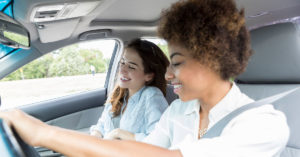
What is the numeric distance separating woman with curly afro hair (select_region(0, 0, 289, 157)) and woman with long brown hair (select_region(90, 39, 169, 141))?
21.3 inches

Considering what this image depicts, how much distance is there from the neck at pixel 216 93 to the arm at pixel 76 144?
1.46 ft

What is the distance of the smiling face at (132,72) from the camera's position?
194 cm

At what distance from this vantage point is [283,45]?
1.53 meters

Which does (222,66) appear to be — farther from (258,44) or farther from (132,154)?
(258,44)

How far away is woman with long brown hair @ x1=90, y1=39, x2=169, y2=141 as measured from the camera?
1.83m

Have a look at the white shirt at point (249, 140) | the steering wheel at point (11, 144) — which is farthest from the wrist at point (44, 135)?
the white shirt at point (249, 140)

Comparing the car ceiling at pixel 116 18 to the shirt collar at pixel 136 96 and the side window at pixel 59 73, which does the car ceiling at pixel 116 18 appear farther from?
the shirt collar at pixel 136 96

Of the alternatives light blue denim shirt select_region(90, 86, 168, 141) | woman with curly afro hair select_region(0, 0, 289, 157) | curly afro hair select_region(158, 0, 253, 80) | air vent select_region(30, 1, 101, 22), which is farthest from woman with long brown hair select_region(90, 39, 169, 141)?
curly afro hair select_region(158, 0, 253, 80)

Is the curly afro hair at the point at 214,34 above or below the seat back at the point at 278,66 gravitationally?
above

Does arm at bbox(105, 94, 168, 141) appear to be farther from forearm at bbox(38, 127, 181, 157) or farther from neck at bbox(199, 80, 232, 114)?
forearm at bbox(38, 127, 181, 157)

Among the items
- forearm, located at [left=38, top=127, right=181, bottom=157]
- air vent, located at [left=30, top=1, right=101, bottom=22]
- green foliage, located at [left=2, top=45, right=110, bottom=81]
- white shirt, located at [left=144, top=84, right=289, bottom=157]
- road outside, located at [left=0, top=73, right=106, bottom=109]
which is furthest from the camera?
Result: road outside, located at [left=0, top=73, right=106, bottom=109]

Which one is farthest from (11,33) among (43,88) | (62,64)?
(43,88)

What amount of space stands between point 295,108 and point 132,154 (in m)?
1.11

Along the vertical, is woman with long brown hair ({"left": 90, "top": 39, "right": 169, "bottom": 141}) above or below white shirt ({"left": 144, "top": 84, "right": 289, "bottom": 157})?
below
